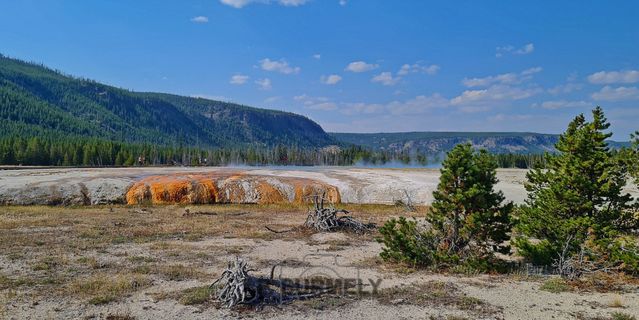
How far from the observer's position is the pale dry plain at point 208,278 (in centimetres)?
1283

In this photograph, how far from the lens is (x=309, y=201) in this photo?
43.6 meters

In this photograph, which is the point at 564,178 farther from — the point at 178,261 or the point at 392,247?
the point at 178,261

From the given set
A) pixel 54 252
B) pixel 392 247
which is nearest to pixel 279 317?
pixel 392 247

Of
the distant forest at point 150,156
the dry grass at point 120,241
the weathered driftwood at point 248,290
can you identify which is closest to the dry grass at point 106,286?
the dry grass at point 120,241

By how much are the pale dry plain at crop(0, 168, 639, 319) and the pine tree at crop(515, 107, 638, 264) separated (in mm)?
1878

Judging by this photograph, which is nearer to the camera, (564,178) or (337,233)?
(564,178)

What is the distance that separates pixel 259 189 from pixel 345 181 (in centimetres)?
1007

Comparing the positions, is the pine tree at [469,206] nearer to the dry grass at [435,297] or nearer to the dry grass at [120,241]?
the dry grass at [435,297]

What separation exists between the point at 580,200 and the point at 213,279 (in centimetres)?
1452

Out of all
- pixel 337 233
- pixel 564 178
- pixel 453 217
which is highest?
pixel 564 178

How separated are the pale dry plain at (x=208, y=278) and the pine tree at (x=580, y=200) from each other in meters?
1.88

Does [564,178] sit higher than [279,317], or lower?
higher

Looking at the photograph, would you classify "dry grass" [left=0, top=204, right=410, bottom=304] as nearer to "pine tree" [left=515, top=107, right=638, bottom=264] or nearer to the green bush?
the green bush

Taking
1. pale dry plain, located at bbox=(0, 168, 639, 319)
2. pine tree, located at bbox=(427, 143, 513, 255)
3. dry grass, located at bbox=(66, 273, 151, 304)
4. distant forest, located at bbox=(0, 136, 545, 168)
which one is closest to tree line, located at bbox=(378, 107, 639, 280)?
pine tree, located at bbox=(427, 143, 513, 255)
